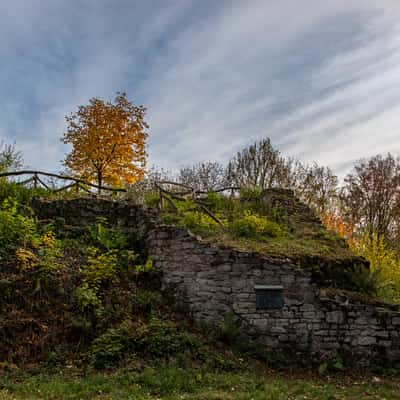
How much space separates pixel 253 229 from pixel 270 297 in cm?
267

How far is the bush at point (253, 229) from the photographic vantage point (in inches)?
426

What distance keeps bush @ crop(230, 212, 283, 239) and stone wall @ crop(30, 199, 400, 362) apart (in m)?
1.79

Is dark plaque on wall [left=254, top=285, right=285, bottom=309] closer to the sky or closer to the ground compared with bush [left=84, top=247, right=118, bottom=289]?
closer to the ground

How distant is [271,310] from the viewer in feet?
28.0

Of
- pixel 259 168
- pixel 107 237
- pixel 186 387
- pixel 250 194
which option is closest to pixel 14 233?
pixel 107 237

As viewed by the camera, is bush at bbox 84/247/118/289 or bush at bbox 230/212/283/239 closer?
bush at bbox 84/247/118/289

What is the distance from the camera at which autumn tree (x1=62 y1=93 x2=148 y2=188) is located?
59.5 feet

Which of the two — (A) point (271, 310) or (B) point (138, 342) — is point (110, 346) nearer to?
(B) point (138, 342)

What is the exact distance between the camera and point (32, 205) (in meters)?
11.9

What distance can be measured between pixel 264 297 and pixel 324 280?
145 centimetres

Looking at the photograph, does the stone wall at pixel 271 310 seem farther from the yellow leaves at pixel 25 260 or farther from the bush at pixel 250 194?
the bush at pixel 250 194

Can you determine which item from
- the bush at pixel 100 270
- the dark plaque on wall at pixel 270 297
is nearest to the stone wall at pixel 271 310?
the dark plaque on wall at pixel 270 297

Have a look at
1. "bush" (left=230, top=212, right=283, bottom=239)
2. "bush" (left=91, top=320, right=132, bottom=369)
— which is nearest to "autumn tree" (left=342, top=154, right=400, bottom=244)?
"bush" (left=230, top=212, right=283, bottom=239)

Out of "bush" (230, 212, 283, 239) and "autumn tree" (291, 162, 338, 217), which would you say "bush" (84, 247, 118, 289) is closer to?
"bush" (230, 212, 283, 239)
